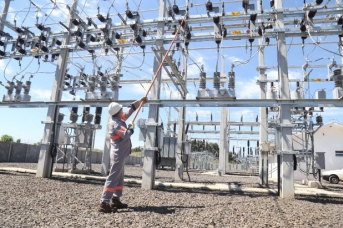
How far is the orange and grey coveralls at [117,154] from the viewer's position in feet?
13.4

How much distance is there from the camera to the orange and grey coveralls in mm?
4082

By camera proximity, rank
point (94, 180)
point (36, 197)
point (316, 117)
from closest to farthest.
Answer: point (36, 197)
point (94, 180)
point (316, 117)

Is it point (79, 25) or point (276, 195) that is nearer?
point (276, 195)

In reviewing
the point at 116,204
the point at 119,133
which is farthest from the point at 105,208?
the point at 119,133

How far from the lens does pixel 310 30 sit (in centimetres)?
645

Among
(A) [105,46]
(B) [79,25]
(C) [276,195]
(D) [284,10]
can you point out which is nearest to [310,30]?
(D) [284,10]

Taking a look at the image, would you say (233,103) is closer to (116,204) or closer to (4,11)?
(116,204)

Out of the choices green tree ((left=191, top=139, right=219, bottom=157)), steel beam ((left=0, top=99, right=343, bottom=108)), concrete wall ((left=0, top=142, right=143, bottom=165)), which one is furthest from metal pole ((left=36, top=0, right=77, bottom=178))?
green tree ((left=191, top=139, right=219, bottom=157))

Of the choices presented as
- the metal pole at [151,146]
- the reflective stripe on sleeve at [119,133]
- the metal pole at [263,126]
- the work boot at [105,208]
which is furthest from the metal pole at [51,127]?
the metal pole at [263,126]

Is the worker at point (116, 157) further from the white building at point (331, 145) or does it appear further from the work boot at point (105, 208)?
the white building at point (331, 145)

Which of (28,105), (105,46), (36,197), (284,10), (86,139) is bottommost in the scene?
(36,197)

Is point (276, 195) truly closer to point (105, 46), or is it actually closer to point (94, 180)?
point (94, 180)

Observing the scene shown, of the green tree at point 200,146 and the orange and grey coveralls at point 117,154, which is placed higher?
the green tree at point 200,146

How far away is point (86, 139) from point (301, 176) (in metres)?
12.4
